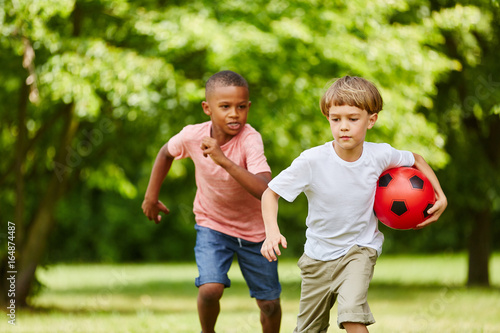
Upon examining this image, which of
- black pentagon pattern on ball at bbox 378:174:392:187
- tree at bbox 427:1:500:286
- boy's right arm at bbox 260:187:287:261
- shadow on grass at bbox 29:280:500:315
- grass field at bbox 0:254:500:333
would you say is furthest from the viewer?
tree at bbox 427:1:500:286

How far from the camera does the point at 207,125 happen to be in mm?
5129

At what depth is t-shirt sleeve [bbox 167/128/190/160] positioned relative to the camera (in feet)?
16.9

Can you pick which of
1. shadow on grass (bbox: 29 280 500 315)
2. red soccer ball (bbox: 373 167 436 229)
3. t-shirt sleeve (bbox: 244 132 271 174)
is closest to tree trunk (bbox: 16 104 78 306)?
shadow on grass (bbox: 29 280 500 315)

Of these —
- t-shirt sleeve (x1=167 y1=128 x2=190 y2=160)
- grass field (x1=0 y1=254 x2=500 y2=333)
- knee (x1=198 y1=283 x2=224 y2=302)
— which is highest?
t-shirt sleeve (x1=167 y1=128 x2=190 y2=160)

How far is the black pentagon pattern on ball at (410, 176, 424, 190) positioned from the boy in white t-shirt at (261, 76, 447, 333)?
158mm

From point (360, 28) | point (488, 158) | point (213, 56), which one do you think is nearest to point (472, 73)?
point (488, 158)

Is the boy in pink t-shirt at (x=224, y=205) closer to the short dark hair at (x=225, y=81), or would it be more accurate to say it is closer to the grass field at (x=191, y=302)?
the short dark hair at (x=225, y=81)

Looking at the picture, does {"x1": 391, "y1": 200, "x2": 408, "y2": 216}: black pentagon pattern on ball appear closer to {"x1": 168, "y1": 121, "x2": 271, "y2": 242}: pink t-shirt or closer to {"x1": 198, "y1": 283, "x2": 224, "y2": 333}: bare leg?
{"x1": 168, "y1": 121, "x2": 271, "y2": 242}: pink t-shirt

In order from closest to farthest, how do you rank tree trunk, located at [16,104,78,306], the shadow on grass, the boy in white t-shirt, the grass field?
the boy in white t-shirt, the grass field, tree trunk, located at [16,104,78,306], the shadow on grass

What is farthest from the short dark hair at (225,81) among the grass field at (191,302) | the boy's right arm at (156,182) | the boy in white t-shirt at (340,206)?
the grass field at (191,302)

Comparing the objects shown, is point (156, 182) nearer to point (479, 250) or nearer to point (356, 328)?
point (356, 328)

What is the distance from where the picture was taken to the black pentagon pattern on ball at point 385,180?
14.2 feet

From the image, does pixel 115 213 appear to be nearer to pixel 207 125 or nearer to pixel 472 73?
pixel 472 73

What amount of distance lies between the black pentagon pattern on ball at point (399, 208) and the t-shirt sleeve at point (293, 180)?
56 centimetres
